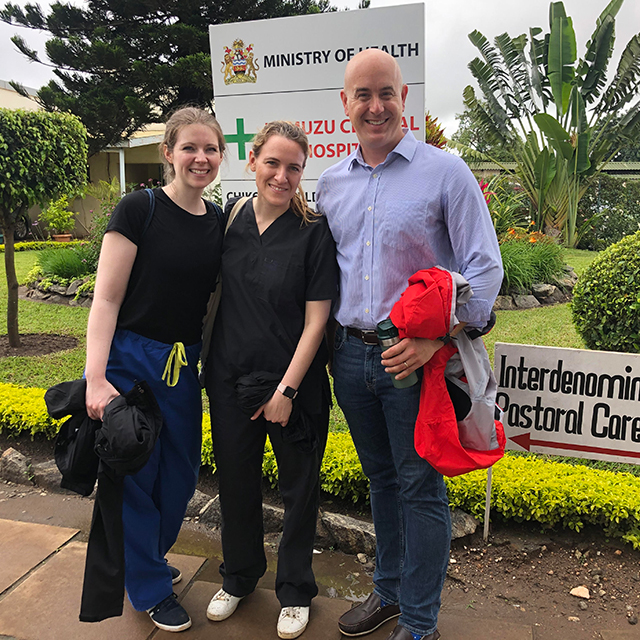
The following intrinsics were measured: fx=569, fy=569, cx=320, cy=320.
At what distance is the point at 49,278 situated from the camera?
30.0 feet

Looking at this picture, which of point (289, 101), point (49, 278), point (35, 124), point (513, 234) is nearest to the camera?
point (289, 101)

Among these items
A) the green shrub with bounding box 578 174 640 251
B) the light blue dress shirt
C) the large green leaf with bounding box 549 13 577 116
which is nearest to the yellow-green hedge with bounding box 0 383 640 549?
the light blue dress shirt

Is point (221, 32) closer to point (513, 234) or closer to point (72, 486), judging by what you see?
point (72, 486)

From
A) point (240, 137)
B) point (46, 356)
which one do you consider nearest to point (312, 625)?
point (240, 137)

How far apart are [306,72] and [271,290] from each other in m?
2.11

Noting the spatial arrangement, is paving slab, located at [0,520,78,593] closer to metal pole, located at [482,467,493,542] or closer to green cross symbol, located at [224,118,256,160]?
metal pole, located at [482,467,493,542]

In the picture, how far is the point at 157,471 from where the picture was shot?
220 cm

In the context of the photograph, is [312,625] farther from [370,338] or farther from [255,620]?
[370,338]

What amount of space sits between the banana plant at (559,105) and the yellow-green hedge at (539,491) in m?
11.5

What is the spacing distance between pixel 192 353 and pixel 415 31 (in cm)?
227

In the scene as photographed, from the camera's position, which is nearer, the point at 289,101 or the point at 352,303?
the point at 352,303

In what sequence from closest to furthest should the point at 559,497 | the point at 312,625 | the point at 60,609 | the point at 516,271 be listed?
the point at 312,625 < the point at 60,609 < the point at 559,497 < the point at 516,271

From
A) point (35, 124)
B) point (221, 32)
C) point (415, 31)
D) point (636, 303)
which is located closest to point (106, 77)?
point (35, 124)

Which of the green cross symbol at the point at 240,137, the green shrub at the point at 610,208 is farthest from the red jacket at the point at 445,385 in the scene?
the green shrub at the point at 610,208
